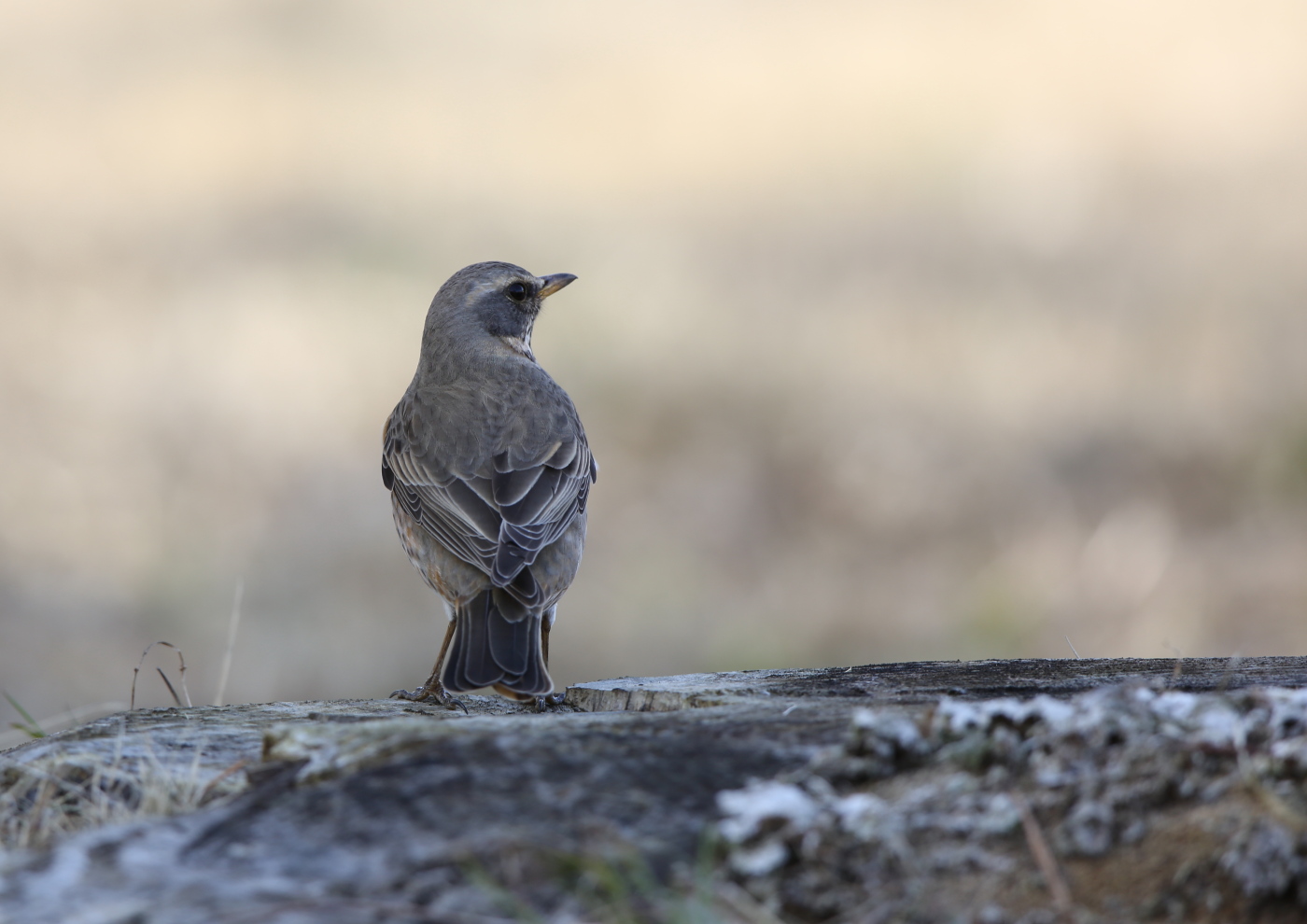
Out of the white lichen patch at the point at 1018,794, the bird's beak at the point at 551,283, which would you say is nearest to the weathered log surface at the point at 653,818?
the white lichen patch at the point at 1018,794

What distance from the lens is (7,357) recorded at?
11.5 metres

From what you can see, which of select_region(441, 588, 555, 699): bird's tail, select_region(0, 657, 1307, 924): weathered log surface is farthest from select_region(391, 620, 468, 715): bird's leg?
select_region(0, 657, 1307, 924): weathered log surface

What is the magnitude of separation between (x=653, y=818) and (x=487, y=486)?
3.73 meters

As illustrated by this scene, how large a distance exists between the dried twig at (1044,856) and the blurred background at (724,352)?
268 inches

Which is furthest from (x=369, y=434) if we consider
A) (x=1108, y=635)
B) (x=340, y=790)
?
(x=340, y=790)

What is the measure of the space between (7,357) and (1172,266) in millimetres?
9784

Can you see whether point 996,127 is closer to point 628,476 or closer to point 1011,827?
point 628,476

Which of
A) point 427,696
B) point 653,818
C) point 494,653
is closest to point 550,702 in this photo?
point 494,653

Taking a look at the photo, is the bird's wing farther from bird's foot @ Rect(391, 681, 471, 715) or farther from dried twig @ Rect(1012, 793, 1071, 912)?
dried twig @ Rect(1012, 793, 1071, 912)

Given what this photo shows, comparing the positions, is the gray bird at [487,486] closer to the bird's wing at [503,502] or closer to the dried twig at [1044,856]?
the bird's wing at [503,502]

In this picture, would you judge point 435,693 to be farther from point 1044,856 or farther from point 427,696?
point 1044,856

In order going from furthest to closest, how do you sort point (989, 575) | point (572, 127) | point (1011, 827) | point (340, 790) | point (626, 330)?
point (572, 127) < point (626, 330) < point (989, 575) < point (340, 790) < point (1011, 827)

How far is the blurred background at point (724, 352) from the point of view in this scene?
9.60m

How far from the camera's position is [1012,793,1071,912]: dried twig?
6.65 feet
